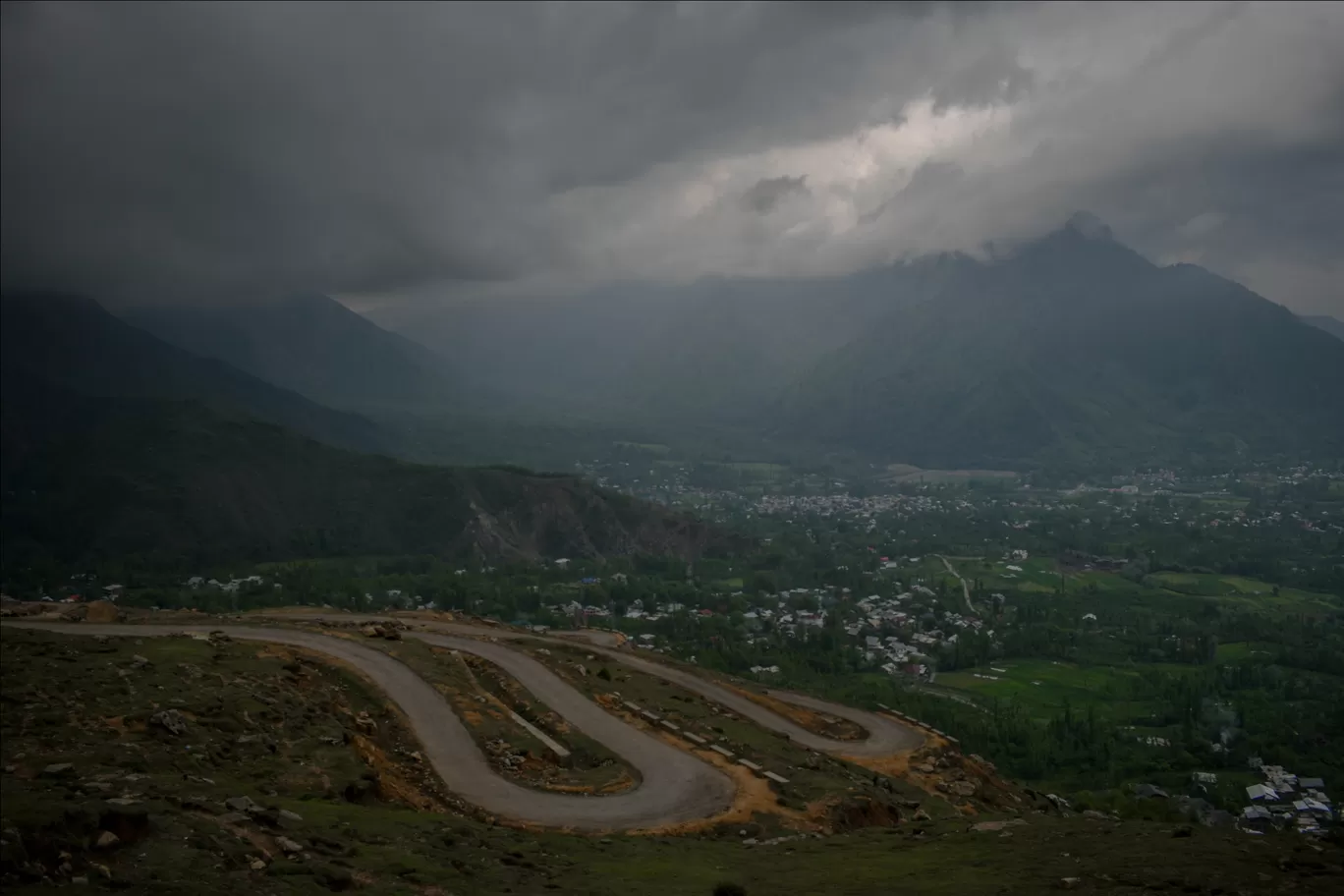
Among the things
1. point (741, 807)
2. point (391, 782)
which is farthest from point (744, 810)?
point (391, 782)

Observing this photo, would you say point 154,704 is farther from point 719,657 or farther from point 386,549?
point 386,549

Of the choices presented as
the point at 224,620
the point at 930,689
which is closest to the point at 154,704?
the point at 224,620

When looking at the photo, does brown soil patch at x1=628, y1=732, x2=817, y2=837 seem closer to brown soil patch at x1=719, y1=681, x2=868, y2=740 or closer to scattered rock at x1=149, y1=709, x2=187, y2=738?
scattered rock at x1=149, y1=709, x2=187, y2=738

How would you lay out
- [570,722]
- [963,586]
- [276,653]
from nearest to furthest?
[570,722] → [276,653] → [963,586]

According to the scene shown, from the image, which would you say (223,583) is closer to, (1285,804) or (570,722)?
(570,722)

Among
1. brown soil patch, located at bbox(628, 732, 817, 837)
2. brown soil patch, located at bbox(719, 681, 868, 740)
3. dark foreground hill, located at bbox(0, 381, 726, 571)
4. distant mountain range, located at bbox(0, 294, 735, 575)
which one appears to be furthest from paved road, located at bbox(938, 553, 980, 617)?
brown soil patch, located at bbox(628, 732, 817, 837)
